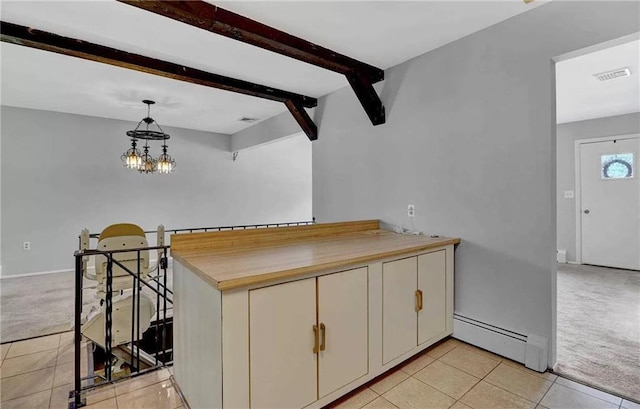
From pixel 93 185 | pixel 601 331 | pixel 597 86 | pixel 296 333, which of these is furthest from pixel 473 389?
pixel 93 185

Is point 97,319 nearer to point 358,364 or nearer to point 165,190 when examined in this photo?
point 358,364

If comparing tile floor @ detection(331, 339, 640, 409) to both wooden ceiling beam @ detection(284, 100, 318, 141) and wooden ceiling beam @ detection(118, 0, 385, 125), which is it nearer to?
wooden ceiling beam @ detection(118, 0, 385, 125)

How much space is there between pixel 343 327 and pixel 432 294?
93 centimetres

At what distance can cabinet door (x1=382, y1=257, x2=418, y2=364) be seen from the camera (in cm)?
197

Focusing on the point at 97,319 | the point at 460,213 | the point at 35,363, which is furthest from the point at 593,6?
the point at 35,363

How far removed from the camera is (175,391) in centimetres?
189

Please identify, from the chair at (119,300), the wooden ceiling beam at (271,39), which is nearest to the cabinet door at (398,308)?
the wooden ceiling beam at (271,39)

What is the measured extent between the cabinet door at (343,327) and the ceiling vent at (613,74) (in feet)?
11.5

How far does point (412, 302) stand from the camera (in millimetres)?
2148

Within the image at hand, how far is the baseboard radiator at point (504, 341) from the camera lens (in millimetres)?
2048

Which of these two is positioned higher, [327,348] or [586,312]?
[327,348]

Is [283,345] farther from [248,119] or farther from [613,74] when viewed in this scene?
[248,119]

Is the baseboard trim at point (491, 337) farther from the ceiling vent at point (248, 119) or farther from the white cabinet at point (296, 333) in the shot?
the ceiling vent at point (248, 119)

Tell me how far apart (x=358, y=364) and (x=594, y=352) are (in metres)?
1.86
